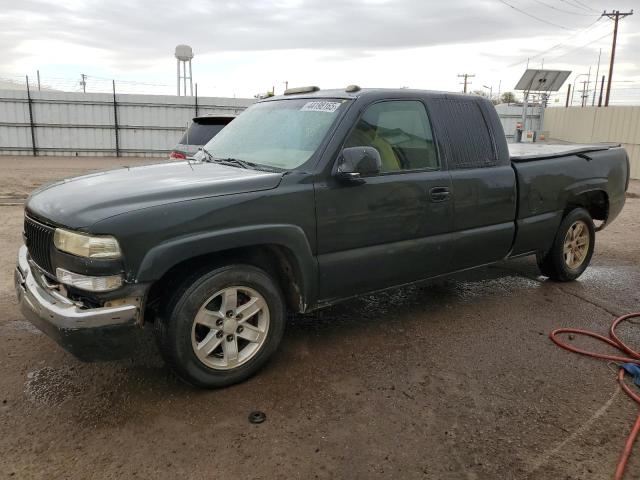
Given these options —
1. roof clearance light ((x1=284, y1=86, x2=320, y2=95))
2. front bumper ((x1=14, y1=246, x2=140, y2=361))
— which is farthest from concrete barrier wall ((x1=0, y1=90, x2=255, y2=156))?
front bumper ((x1=14, y1=246, x2=140, y2=361))

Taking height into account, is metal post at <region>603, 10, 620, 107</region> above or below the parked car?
above

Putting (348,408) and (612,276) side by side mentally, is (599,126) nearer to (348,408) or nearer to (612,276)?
(612,276)

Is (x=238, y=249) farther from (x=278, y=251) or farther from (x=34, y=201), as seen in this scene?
(x=34, y=201)

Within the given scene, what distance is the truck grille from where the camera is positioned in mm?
3104

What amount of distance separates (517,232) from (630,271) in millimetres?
2461

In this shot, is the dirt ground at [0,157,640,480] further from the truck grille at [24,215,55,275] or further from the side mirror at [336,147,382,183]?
the side mirror at [336,147,382,183]

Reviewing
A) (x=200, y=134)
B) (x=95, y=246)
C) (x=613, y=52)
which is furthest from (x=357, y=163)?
(x=613, y=52)

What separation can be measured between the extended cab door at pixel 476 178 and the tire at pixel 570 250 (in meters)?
0.97

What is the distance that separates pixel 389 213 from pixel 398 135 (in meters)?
0.64

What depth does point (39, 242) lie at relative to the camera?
3.23 meters

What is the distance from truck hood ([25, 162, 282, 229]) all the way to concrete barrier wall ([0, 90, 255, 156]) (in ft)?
66.2

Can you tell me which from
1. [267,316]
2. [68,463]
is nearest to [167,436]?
[68,463]

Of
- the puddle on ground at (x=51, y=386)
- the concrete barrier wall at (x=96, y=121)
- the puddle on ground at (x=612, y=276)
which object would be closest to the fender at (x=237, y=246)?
the puddle on ground at (x=51, y=386)

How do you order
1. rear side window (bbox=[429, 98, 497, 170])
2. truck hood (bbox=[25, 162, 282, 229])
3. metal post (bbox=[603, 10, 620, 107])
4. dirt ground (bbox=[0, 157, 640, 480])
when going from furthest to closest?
metal post (bbox=[603, 10, 620, 107]), rear side window (bbox=[429, 98, 497, 170]), truck hood (bbox=[25, 162, 282, 229]), dirt ground (bbox=[0, 157, 640, 480])
